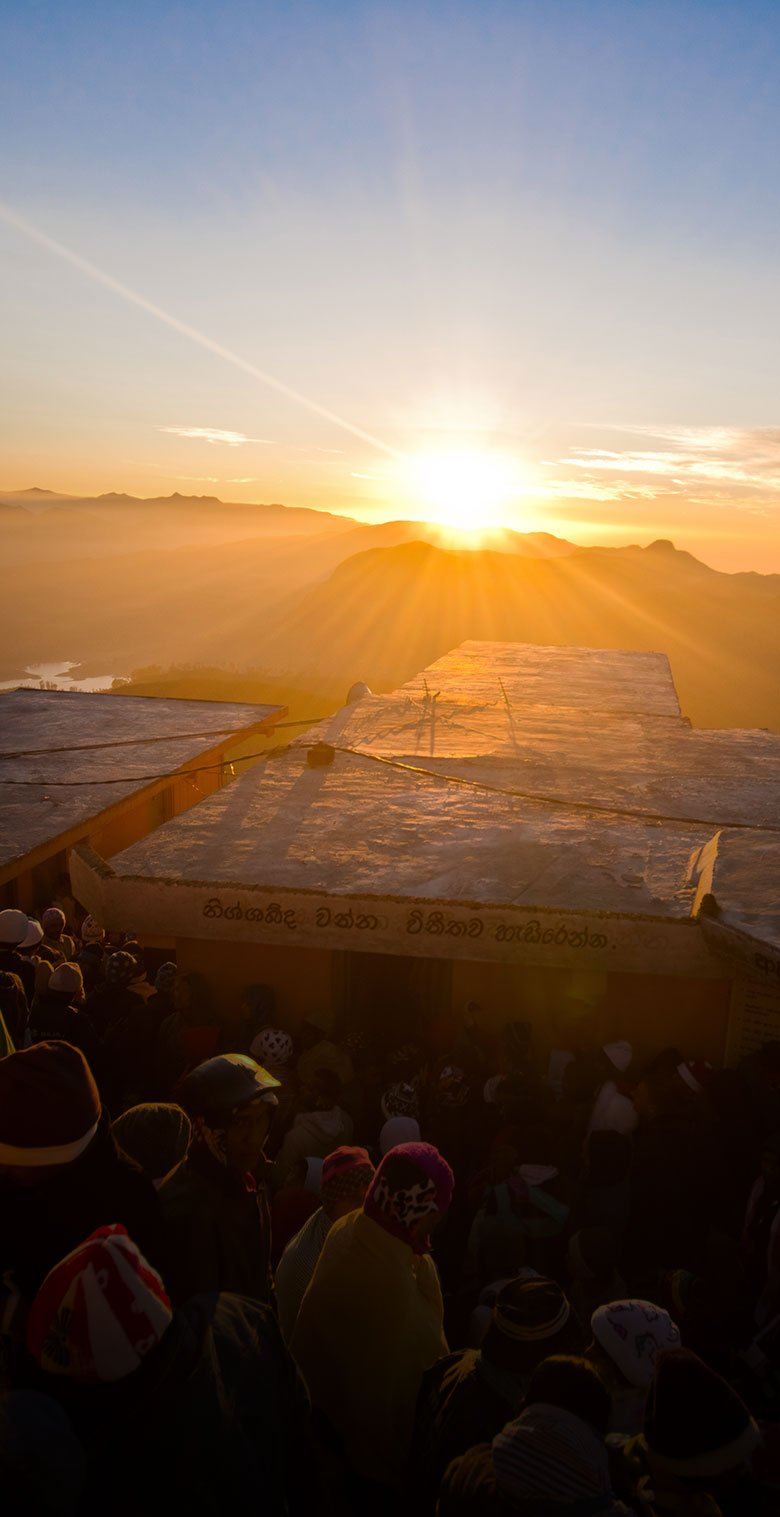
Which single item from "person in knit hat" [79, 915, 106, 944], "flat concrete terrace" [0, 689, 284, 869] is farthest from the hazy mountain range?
"person in knit hat" [79, 915, 106, 944]

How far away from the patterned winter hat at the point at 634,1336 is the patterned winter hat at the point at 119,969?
5.12 metres

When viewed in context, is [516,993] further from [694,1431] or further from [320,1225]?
[694,1431]

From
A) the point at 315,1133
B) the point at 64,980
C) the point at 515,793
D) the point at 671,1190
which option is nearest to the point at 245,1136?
the point at 315,1133

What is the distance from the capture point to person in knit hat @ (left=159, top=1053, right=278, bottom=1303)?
330cm

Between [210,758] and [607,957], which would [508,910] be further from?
[210,758]

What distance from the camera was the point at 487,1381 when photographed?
300cm

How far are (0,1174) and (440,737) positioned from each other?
10885 mm

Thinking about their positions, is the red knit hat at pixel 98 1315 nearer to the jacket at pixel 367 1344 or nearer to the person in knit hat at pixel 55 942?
the jacket at pixel 367 1344

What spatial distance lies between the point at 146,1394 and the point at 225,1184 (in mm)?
1236

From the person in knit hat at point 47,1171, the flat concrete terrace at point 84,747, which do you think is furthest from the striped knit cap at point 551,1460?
the flat concrete terrace at point 84,747

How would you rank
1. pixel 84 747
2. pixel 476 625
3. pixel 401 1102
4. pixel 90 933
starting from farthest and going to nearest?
pixel 476 625
pixel 84 747
pixel 90 933
pixel 401 1102

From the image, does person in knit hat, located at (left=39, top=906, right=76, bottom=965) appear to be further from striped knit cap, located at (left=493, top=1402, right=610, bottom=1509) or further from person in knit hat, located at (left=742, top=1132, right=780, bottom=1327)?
striped knit cap, located at (left=493, top=1402, right=610, bottom=1509)

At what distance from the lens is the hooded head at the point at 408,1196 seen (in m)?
3.24

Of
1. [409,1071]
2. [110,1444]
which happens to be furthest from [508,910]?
[110,1444]
